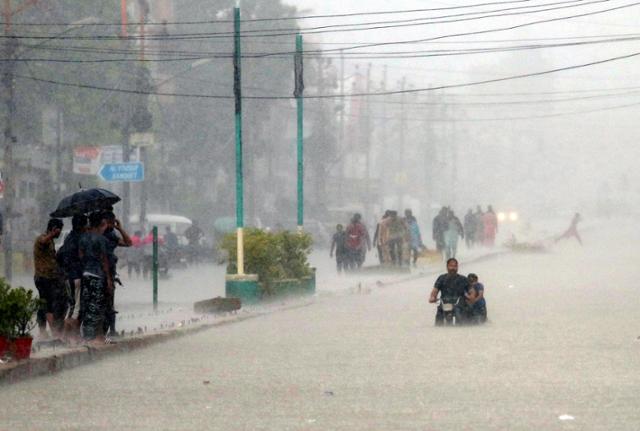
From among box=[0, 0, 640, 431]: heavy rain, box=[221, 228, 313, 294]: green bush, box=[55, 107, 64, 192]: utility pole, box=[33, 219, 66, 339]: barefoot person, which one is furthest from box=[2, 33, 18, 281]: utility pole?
box=[33, 219, 66, 339]: barefoot person

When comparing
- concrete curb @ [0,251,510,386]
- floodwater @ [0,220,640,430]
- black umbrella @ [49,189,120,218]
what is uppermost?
black umbrella @ [49,189,120,218]

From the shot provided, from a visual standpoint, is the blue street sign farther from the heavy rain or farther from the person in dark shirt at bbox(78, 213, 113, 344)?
the person in dark shirt at bbox(78, 213, 113, 344)

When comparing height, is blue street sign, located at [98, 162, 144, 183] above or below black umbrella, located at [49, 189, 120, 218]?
above

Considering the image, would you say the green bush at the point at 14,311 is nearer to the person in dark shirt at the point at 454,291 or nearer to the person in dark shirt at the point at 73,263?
the person in dark shirt at the point at 73,263

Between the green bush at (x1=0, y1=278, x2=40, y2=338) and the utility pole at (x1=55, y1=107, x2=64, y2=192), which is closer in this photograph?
the green bush at (x1=0, y1=278, x2=40, y2=338)

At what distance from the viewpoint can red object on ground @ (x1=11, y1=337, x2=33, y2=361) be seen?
648 inches

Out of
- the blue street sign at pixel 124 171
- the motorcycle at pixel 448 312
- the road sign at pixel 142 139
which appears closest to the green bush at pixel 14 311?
the motorcycle at pixel 448 312

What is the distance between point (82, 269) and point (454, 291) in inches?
234

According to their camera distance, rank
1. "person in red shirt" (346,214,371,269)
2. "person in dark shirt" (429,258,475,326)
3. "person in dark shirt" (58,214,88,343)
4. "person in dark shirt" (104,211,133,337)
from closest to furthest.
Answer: "person in dark shirt" (58,214,88,343) < "person in dark shirt" (104,211,133,337) < "person in dark shirt" (429,258,475,326) < "person in red shirt" (346,214,371,269)

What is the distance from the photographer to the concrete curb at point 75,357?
52.1 ft

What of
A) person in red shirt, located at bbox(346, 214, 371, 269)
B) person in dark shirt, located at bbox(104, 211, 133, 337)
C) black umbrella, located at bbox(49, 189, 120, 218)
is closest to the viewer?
person in dark shirt, located at bbox(104, 211, 133, 337)

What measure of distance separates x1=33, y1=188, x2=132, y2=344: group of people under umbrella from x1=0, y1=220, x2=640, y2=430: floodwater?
77 centimetres

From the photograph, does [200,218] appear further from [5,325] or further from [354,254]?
[5,325]

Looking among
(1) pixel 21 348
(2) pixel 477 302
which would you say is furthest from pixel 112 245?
(2) pixel 477 302
